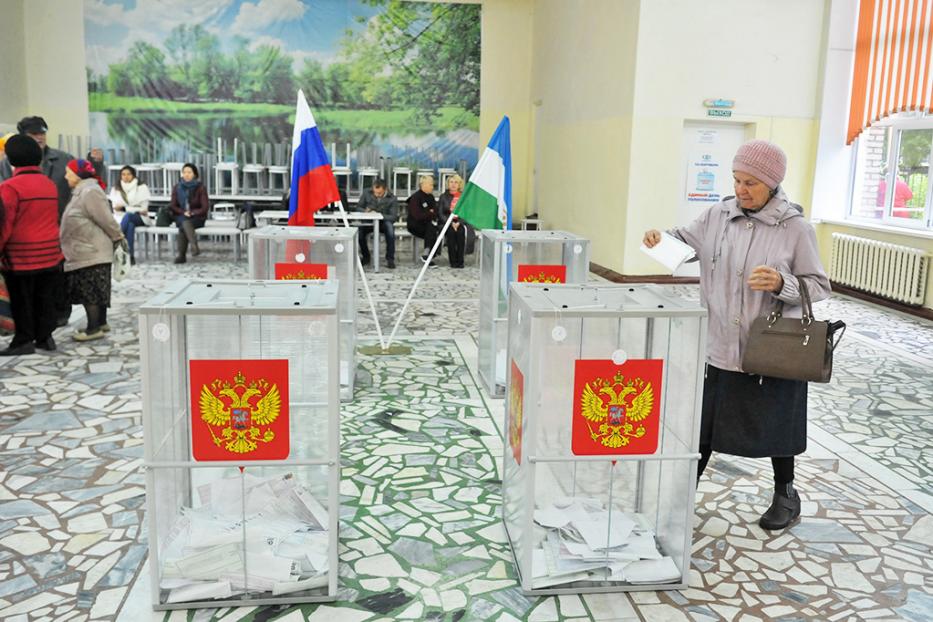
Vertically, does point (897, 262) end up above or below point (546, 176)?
below

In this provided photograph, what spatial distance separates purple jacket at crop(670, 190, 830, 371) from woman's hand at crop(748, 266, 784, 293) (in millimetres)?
46

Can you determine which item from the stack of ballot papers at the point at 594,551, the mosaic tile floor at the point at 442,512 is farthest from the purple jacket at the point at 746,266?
the mosaic tile floor at the point at 442,512

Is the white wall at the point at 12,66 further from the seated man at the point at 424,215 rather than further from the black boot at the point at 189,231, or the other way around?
the seated man at the point at 424,215

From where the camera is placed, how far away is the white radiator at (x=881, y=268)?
26.7 feet

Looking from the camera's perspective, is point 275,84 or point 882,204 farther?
point 275,84

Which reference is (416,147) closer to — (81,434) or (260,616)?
(81,434)

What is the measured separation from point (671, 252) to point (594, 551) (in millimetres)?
1150

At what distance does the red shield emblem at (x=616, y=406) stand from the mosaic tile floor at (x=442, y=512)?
1.82 ft

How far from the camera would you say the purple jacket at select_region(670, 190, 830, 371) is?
3.00 m

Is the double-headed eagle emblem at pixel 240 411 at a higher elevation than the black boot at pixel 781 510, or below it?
→ higher

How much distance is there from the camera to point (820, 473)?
4.05m

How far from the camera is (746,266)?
3.07 m

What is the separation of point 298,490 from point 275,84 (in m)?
12.5

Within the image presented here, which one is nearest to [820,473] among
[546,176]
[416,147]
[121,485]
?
[121,485]
